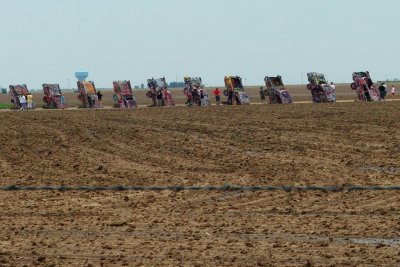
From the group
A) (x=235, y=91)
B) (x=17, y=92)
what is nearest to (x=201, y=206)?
(x=235, y=91)

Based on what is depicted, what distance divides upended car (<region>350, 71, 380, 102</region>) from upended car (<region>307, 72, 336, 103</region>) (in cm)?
215

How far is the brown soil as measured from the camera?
36.0 feet

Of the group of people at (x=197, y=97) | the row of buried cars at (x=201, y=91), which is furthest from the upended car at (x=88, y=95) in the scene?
the group of people at (x=197, y=97)

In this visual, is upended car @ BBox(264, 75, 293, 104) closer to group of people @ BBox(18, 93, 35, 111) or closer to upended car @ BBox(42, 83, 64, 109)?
upended car @ BBox(42, 83, 64, 109)

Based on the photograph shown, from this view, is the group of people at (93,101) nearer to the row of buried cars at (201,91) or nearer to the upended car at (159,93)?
the row of buried cars at (201,91)

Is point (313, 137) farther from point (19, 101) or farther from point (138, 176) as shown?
point (19, 101)

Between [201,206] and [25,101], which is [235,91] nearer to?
[25,101]

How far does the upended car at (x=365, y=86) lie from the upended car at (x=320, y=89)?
2147 millimetres

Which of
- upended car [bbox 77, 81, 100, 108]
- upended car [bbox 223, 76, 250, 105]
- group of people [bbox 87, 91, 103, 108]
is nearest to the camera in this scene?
upended car [bbox 223, 76, 250, 105]

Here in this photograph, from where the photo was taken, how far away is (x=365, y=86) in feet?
227

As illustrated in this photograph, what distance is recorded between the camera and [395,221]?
13172mm

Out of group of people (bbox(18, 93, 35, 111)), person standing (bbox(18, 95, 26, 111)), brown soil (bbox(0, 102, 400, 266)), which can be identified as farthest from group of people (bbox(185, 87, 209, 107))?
brown soil (bbox(0, 102, 400, 266))

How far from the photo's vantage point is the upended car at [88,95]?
71.1 m

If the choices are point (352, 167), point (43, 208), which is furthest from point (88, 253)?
point (352, 167)
